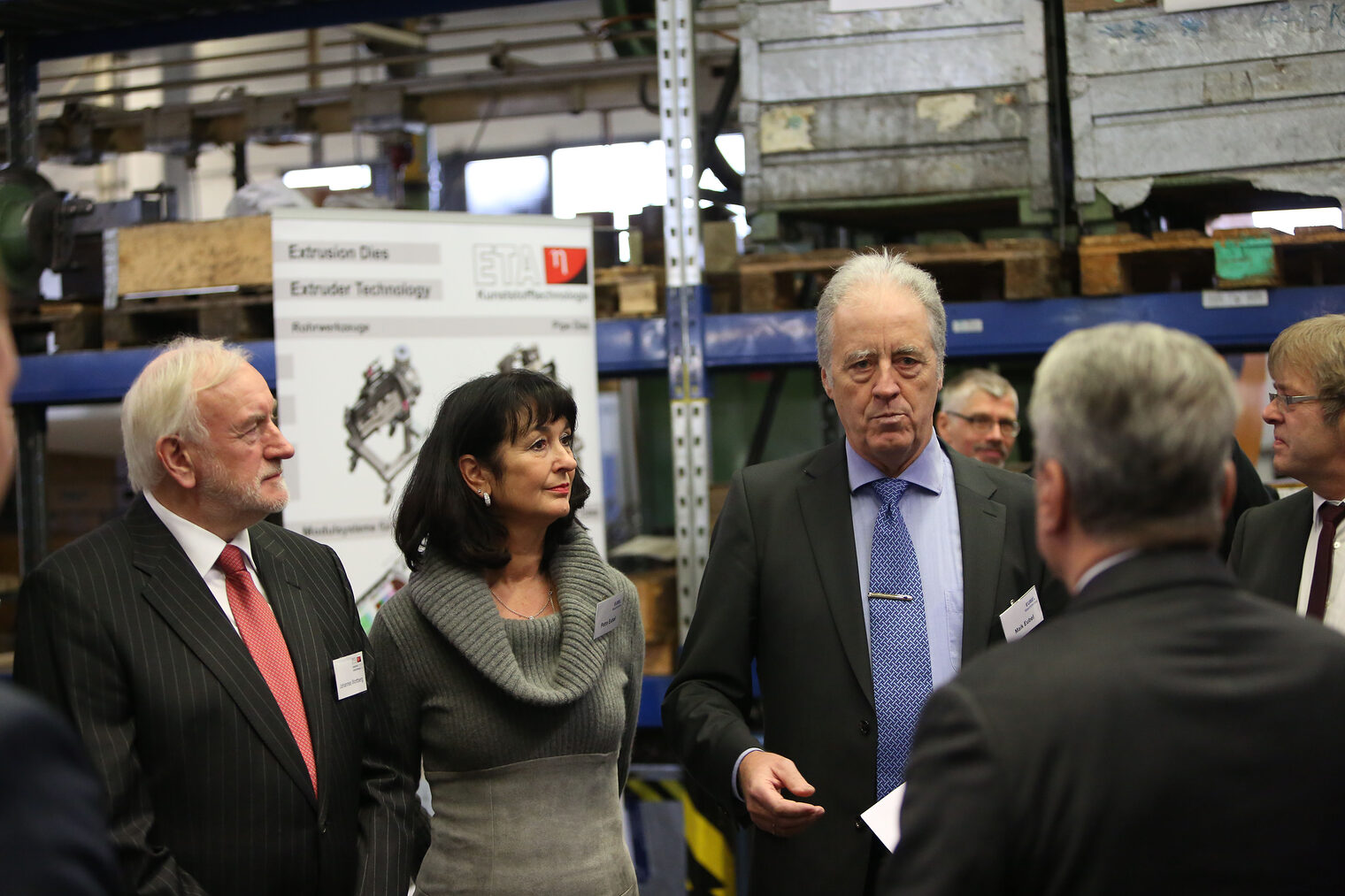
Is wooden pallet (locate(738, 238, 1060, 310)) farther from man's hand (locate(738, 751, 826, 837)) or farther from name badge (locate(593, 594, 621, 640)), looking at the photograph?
man's hand (locate(738, 751, 826, 837))

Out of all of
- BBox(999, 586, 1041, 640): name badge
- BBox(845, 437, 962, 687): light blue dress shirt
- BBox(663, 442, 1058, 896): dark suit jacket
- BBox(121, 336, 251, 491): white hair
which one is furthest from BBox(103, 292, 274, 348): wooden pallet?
BBox(999, 586, 1041, 640): name badge

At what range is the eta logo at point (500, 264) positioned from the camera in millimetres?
3781

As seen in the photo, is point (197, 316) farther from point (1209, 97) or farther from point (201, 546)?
point (1209, 97)

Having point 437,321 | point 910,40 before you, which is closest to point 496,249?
point 437,321

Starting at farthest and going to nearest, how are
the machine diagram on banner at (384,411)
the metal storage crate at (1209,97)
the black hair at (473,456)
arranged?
the machine diagram on banner at (384,411)
the metal storage crate at (1209,97)
the black hair at (473,456)

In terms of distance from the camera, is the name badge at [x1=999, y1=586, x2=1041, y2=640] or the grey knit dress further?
the grey knit dress

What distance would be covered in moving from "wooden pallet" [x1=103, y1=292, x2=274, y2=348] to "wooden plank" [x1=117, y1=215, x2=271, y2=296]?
0.07 meters

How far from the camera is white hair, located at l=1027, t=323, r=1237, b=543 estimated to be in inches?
Result: 42.4

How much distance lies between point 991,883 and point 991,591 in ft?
3.20

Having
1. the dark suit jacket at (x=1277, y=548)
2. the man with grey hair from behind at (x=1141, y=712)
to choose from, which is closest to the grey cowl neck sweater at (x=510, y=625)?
the man with grey hair from behind at (x=1141, y=712)

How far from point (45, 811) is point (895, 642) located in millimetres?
1414

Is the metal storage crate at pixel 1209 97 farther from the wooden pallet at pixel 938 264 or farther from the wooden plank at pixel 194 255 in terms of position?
the wooden plank at pixel 194 255

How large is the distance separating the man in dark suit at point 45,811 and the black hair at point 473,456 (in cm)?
134

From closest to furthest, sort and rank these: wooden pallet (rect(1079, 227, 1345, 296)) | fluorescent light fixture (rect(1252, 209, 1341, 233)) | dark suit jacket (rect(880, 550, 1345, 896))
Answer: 1. dark suit jacket (rect(880, 550, 1345, 896))
2. wooden pallet (rect(1079, 227, 1345, 296))
3. fluorescent light fixture (rect(1252, 209, 1341, 233))
